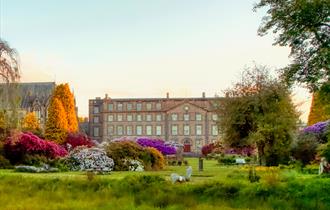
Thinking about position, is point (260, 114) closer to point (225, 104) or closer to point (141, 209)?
point (225, 104)

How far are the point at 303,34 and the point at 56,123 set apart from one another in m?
59.1

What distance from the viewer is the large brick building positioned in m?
109

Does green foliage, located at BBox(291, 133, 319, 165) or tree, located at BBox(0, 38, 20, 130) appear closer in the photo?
tree, located at BBox(0, 38, 20, 130)

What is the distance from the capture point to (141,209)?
14.5m

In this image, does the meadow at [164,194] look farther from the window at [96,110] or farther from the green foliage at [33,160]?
the window at [96,110]

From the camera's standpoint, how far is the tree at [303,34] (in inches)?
747

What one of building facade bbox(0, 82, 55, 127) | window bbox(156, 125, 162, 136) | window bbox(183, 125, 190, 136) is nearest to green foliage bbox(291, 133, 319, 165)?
window bbox(183, 125, 190, 136)

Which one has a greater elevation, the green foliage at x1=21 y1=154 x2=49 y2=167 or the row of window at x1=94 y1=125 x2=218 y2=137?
the row of window at x1=94 y1=125 x2=218 y2=137

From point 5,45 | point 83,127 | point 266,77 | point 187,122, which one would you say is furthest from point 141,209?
point 83,127

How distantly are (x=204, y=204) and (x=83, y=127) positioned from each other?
104026 mm

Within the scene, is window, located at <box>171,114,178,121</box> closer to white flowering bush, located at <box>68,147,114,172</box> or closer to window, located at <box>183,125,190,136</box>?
window, located at <box>183,125,190,136</box>

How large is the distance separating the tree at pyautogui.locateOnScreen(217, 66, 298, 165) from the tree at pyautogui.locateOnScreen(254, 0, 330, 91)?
416 inches

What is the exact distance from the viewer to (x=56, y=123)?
75.3 m

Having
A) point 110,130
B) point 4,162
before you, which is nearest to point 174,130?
point 110,130
